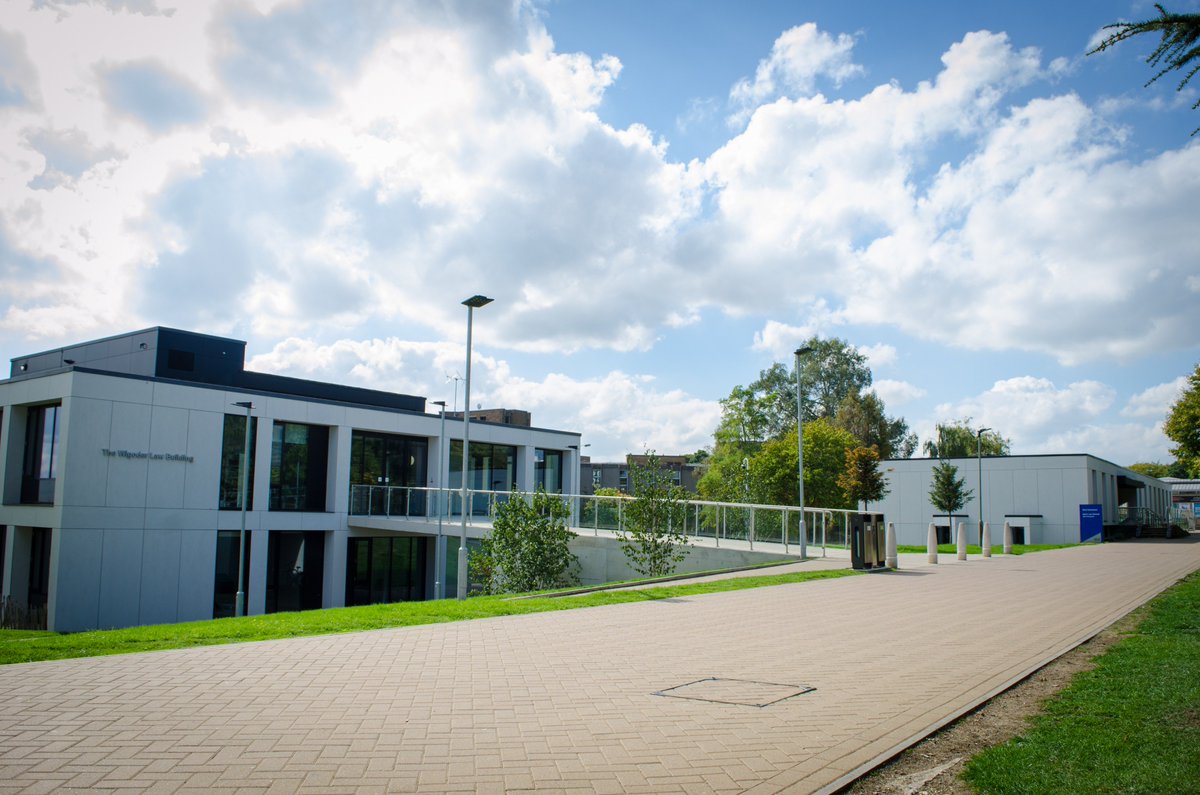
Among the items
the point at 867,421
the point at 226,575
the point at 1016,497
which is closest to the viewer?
the point at 226,575

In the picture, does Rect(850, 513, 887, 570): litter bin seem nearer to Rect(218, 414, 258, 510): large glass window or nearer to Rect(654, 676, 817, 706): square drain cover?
Rect(654, 676, 817, 706): square drain cover

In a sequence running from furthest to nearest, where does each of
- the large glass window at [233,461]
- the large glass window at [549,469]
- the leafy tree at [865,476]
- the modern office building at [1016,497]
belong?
the modern office building at [1016,497], the large glass window at [549,469], the leafy tree at [865,476], the large glass window at [233,461]

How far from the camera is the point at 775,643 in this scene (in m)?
10.3

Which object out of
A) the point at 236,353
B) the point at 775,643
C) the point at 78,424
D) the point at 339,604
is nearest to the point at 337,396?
the point at 236,353

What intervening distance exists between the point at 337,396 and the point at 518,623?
107 feet

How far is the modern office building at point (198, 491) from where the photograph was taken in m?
25.1

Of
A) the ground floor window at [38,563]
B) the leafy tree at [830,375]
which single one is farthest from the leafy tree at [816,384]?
the ground floor window at [38,563]

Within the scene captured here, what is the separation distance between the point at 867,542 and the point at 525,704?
16.4m

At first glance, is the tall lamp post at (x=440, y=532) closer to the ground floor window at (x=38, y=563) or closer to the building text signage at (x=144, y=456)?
the building text signage at (x=144, y=456)

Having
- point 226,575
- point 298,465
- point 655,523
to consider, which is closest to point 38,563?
point 226,575

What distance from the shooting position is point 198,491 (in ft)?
91.3

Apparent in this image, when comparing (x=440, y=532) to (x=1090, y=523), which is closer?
(x=440, y=532)

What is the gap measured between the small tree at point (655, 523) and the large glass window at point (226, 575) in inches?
546

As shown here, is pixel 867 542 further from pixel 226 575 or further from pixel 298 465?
pixel 298 465
